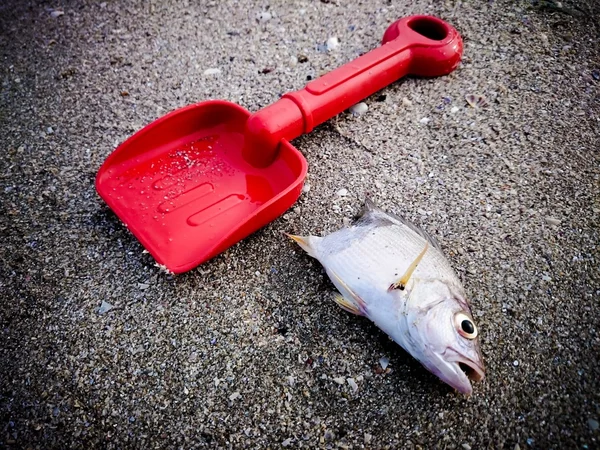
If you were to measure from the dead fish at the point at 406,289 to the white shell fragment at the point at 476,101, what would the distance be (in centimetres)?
91

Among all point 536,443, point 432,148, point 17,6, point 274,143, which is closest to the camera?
point 536,443

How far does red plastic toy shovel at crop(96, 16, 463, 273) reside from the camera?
76.7 inches

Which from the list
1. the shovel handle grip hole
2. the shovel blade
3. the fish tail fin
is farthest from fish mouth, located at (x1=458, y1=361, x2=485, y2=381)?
the shovel handle grip hole

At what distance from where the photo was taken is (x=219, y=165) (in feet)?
7.26

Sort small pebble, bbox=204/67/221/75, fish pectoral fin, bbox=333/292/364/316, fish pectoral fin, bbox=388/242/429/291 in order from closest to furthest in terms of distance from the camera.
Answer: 1. fish pectoral fin, bbox=388/242/429/291
2. fish pectoral fin, bbox=333/292/364/316
3. small pebble, bbox=204/67/221/75

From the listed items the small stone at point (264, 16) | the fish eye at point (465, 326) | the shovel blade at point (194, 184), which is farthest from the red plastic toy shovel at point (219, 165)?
the small stone at point (264, 16)

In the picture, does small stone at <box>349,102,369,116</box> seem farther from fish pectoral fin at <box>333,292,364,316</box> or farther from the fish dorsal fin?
fish pectoral fin at <box>333,292,364,316</box>

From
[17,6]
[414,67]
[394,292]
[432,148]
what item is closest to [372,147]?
[432,148]

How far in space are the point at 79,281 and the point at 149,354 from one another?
453 millimetres

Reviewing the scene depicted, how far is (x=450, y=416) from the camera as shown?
64.3 inches

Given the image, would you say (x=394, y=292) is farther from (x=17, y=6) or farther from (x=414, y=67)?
(x=17, y=6)

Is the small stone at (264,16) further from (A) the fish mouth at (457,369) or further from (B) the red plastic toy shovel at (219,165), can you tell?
(A) the fish mouth at (457,369)

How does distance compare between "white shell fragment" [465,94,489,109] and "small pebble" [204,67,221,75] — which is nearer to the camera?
"white shell fragment" [465,94,489,109]

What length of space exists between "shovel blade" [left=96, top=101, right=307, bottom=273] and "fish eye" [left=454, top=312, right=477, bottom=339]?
790 mm
